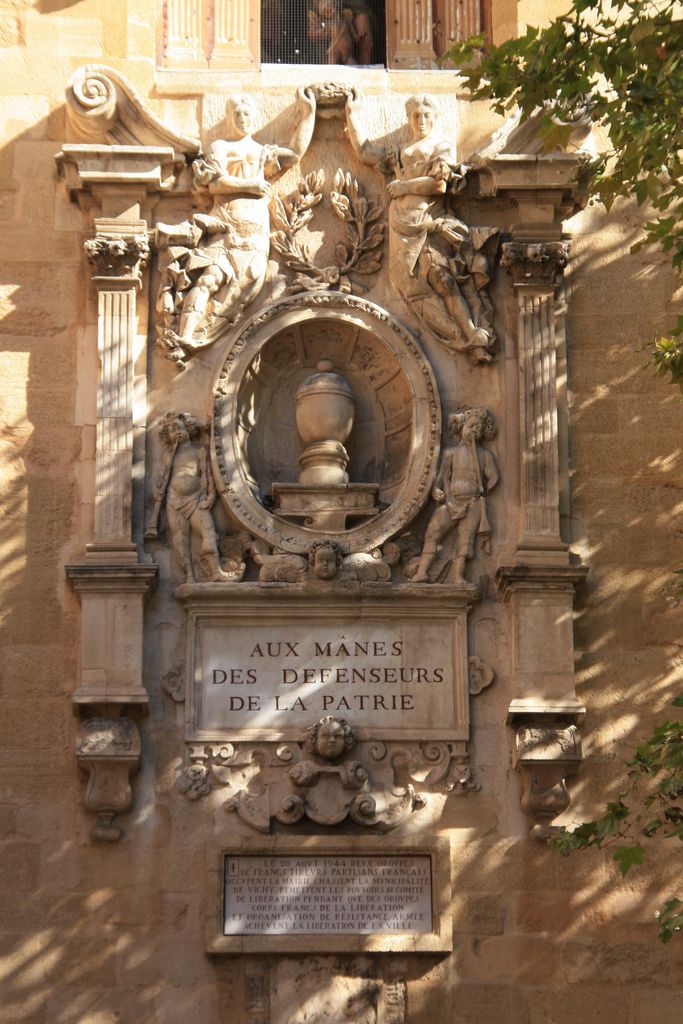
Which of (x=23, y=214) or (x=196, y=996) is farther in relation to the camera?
Result: (x=23, y=214)

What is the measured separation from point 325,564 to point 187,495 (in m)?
1.06

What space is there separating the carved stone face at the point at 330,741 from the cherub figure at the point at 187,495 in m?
1.20

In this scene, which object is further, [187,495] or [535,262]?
[535,262]

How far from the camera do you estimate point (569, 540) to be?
15477 mm

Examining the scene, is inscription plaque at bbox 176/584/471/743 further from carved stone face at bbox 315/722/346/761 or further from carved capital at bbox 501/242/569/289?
carved capital at bbox 501/242/569/289

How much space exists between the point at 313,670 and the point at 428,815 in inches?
47.6

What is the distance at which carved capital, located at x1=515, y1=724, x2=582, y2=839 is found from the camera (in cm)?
1480

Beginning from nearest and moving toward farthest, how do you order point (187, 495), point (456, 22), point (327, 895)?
point (327, 895) → point (187, 495) → point (456, 22)

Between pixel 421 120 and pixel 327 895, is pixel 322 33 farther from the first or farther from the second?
pixel 327 895

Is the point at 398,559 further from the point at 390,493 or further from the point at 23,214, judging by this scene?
the point at 23,214

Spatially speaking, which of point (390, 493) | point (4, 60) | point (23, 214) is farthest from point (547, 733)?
point (4, 60)

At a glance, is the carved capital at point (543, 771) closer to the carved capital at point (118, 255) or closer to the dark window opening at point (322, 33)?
the carved capital at point (118, 255)

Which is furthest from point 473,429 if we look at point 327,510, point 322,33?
point 322,33

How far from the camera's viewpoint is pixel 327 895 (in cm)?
1468
